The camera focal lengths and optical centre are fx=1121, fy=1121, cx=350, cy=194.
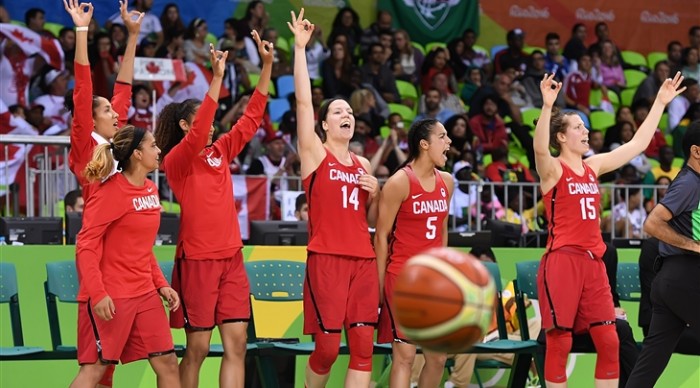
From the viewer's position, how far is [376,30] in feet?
51.6

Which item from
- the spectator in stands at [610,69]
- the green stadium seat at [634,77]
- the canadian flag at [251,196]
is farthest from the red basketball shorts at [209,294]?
the green stadium seat at [634,77]

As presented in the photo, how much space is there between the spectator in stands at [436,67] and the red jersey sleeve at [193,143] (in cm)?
864

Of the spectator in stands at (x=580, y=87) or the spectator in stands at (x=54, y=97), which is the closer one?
the spectator in stands at (x=54, y=97)

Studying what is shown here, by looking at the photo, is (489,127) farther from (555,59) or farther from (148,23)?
(148,23)

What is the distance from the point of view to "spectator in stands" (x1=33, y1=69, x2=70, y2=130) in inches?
525

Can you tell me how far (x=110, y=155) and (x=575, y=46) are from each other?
37.3 feet

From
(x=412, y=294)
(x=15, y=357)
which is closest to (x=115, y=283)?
(x=15, y=357)

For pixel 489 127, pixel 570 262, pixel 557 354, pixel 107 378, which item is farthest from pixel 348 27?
pixel 107 378

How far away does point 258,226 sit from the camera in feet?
32.3

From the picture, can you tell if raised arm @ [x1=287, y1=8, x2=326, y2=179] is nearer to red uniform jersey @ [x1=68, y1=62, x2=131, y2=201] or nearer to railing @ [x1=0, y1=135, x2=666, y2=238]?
red uniform jersey @ [x1=68, y1=62, x2=131, y2=201]

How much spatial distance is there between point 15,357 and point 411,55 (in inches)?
365

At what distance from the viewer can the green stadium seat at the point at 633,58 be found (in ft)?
56.9

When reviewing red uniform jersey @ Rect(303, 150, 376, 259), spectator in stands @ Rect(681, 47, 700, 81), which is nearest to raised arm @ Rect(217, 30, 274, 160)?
red uniform jersey @ Rect(303, 150, 376, 259)

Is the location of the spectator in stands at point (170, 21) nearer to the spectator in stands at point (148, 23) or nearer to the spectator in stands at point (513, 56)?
the spectator in stands at point (148, 23)
